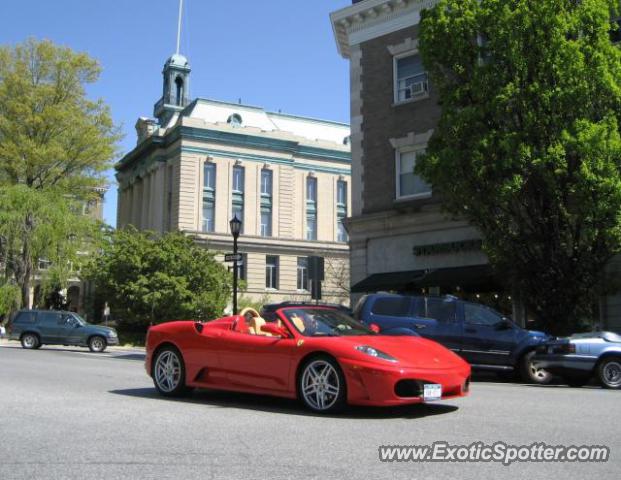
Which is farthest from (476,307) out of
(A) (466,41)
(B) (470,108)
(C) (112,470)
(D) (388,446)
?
(C) (112,470)

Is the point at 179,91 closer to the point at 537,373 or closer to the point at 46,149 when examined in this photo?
the point at 46,149

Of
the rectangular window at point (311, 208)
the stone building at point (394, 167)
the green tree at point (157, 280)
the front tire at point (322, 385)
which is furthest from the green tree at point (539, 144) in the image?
the rectangular window at point (311, 208)

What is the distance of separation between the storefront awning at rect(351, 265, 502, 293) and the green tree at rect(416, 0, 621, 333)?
2991 millimetres

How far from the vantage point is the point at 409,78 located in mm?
25969

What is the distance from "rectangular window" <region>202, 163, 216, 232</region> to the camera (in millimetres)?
54094

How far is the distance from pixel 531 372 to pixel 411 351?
23.2 feet

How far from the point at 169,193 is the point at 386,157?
32313 millimetres

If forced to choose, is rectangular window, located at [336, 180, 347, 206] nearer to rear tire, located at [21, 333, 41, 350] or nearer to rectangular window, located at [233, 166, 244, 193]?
rectangular window, located at [233, 166, 244, 193]

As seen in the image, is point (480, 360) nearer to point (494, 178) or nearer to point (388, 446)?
point (494, 178)

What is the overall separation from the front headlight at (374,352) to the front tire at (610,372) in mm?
7277

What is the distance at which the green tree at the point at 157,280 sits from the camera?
118 feet

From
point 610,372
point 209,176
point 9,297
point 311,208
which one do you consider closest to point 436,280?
point 610,372

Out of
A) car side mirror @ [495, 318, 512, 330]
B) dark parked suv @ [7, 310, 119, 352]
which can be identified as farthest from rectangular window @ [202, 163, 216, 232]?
car side mirror @ [495, 318, 512, 330]

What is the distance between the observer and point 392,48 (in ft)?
86.4
